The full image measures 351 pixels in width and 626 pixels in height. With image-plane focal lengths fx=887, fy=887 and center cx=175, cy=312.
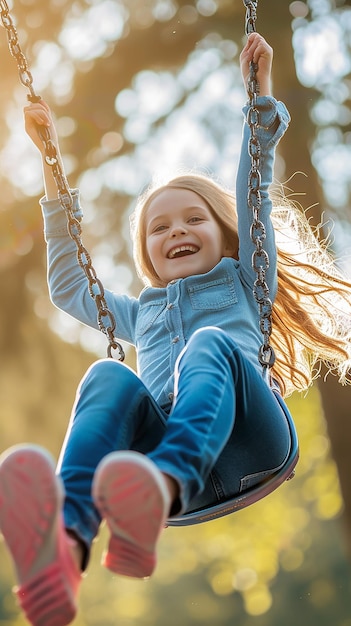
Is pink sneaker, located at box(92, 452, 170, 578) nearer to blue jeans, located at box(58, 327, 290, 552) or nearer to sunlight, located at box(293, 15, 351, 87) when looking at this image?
blue jeans, located at box(58, 327, 290, 552)

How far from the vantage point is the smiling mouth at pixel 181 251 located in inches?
98.3

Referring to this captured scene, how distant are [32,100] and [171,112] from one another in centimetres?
455

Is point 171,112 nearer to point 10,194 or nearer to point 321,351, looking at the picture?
→ point 10,194

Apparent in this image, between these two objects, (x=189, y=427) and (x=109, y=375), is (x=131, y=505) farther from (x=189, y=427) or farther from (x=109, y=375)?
(x=109, y=375)

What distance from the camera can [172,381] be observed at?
7.05 ft

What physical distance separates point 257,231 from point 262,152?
28cm

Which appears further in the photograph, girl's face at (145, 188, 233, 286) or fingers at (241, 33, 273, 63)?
girl's face at (145, 188, 233, 286)

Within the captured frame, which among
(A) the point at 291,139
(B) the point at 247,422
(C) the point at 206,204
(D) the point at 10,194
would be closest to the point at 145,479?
(B) the point at 247,422

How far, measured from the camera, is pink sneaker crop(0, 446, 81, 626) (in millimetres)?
1427

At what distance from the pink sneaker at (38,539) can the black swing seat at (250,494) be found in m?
0.61

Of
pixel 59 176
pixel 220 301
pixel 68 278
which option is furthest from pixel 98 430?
pixel 68 278

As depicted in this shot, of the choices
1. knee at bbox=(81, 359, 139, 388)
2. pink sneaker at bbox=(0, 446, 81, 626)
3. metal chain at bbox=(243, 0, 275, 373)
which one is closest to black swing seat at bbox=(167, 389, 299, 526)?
metal chain at bbox=(243, 0, 275, 373)

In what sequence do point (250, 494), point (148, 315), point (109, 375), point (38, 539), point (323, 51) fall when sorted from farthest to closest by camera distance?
point (323, 51), point (148, 315), point (250, 494), point (109, 375), point (38, 539)

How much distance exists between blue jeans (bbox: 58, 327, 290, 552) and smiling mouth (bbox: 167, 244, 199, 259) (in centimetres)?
53
